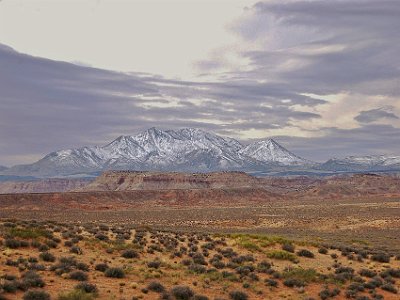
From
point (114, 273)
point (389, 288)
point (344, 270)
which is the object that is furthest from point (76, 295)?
point (344, 270)

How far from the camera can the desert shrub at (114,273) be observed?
2312 cm

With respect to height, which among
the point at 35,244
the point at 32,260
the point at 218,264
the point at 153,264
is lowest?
the point at 218,264

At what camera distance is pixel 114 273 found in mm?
23219

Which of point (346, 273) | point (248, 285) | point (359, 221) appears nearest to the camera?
point (248, 285)

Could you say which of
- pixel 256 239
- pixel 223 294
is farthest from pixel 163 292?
pixel 256 239

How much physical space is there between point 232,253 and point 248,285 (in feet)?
28.6

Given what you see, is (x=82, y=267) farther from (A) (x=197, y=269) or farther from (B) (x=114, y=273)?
(A) (x=197, y=269)

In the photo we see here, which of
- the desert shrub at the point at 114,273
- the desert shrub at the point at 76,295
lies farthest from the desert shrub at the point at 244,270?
the desert shrub at the point at 76,295

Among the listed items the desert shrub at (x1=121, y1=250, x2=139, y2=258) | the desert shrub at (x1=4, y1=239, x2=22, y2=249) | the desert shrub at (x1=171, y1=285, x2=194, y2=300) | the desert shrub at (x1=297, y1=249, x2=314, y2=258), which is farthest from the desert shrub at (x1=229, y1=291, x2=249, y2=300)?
the desert shrub at (x1=297, y1=249, x2=314, y2=258)

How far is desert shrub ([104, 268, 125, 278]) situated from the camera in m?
23.1

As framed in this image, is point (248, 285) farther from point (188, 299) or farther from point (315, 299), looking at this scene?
point (188, 299)

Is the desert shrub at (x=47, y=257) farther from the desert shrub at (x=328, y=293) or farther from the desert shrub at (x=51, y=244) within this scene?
the desert shrub at (x=328, y=293)

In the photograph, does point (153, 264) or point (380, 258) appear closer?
point (153, 264)

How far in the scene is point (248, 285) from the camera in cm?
2448
